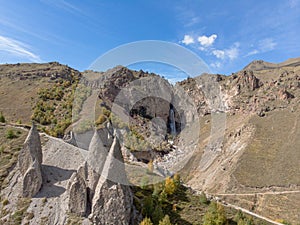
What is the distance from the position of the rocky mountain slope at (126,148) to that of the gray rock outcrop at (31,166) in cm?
11

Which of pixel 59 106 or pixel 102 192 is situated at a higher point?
pixel 59 106

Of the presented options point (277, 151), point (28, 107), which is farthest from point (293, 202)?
point (28, 107)

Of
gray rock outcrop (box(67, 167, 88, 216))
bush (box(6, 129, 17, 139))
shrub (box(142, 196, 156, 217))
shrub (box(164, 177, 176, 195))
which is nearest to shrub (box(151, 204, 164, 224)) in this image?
shrub (box(142, 196, 156, 217))

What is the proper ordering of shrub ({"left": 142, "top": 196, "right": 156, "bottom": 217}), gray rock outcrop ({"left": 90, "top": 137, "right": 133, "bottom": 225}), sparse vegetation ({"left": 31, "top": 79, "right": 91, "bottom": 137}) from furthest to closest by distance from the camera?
sparse vegetation ({"left": 31, "top": 79, "right": 91, "bottom": 137})
shrub ({"left": 142, "top": 196, "right": 156, "bottom": 217})
gray rock outcrop ({"left": 90, "top": 137, "right": 133, "bottom": 225})

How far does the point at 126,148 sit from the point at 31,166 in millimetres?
41281

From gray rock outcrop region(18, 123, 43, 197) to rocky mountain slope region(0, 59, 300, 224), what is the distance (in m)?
0.11

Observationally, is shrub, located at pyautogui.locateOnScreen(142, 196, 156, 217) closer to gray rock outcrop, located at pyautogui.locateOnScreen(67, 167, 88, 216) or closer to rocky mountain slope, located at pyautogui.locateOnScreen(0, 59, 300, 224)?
rocky mountain slope, located at pyautogui.locateOnScreen(0, 59, 300, 224)

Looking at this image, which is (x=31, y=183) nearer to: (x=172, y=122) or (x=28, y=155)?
(x=28, y=155)

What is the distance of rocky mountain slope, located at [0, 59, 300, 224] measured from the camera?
1030 inches

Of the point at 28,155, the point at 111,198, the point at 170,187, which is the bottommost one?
the point at 111,198

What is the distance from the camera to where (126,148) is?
68500 mm

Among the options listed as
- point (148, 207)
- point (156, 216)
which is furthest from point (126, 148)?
point (156, 216)

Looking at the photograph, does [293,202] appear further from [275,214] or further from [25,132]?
[25,132]

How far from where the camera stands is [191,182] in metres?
119
